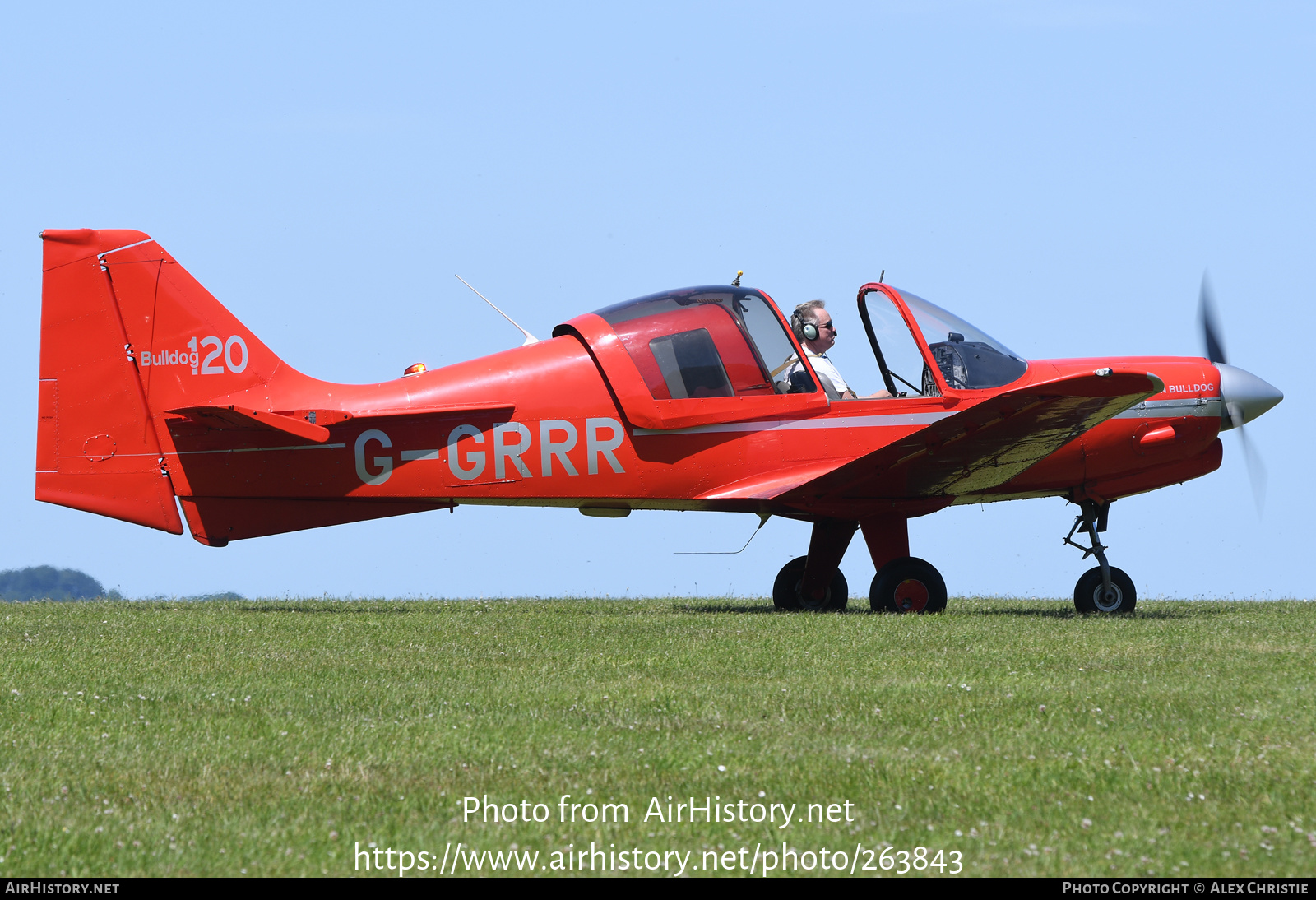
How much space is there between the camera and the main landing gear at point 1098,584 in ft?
39.7

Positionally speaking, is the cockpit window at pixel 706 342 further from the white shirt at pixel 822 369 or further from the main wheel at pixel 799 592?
the main wheel at pixel 799 592

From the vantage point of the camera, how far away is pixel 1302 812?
4664mm

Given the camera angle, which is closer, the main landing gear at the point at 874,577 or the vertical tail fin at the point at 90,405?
the vertical tail fin at the point at 90,405

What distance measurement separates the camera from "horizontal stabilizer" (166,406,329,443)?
35.3 ft

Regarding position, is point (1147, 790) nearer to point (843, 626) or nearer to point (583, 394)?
point (843, 626)

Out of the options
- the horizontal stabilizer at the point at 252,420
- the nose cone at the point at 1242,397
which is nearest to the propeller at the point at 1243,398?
the nose cone at the point at 1242,397

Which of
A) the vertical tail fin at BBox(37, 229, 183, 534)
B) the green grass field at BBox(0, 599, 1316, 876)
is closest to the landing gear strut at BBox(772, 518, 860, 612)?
the green grass field at BBox(0, 599, 1316, 876)

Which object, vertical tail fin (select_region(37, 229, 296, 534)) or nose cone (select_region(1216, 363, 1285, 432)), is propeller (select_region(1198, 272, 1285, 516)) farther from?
vertical tail fin (select_region(37, 229, 296, 534))

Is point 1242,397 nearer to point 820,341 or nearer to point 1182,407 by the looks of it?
point 1182,407

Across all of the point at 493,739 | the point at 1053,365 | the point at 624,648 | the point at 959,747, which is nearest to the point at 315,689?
the point at 493,739

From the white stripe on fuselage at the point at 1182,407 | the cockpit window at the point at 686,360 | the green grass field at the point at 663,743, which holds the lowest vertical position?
the green grass field at the point at 663,743

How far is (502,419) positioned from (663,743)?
5.80 metres

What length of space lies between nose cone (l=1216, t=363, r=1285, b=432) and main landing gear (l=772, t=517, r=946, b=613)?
131 inches

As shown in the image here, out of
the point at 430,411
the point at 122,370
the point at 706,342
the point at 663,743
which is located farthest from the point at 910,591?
the point at 122,370
